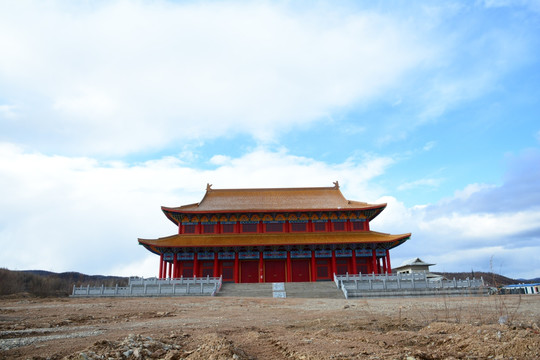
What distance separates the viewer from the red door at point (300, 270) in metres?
36.7

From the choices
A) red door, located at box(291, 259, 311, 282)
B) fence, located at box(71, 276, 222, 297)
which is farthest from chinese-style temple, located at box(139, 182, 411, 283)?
fence, located at box(71, 276, 222, 297)

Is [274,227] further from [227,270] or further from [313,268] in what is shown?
[227,270]

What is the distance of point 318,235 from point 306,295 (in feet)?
33.5

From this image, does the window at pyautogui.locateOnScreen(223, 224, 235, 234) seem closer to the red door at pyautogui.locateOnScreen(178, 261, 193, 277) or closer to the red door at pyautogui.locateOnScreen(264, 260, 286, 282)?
the red door at pyautogui.locateOnScreen(178, 261, 193, 277)

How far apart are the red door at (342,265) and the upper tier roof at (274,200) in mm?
5314

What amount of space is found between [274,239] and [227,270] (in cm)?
572

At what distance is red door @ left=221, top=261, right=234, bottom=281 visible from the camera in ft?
120

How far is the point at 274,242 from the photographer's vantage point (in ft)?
116

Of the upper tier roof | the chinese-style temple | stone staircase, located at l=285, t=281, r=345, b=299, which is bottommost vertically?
stone staircase, located at l=285, t=281, r=345, b=299

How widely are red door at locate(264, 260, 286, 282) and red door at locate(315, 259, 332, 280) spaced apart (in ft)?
11.3

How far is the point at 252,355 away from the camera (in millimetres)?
7301

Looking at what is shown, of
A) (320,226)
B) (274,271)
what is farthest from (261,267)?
(320,226)

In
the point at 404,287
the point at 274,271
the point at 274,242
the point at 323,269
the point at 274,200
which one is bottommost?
the point at 404,287

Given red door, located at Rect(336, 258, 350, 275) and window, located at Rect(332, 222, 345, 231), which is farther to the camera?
window, located at Rect(332, 222, 345, 231)
